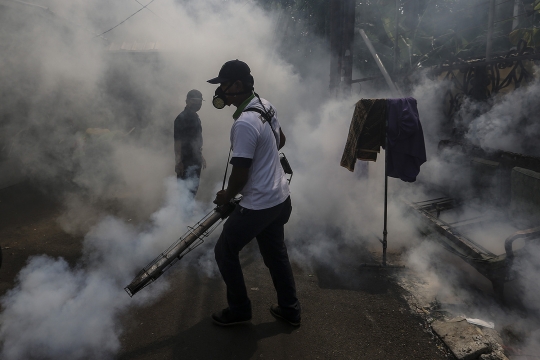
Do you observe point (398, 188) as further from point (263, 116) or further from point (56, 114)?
point (56, 114)

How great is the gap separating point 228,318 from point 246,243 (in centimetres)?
73

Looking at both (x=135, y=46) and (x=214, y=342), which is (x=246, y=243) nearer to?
(x=214, y=342)

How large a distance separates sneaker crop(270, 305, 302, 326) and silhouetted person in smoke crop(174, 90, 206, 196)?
230 cm

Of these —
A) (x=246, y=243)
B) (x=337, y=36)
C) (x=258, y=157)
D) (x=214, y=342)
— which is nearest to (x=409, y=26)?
(x=337, y=36)

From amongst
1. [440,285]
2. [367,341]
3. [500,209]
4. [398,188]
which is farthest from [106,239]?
[500,209]

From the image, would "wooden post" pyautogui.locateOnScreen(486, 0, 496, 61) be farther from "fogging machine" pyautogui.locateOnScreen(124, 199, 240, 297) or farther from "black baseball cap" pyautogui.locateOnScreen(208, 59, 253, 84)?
"fogging machine" pyautogui.locateOnScreen(124, 199, 240, 297)

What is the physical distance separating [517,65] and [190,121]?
4.19 metres

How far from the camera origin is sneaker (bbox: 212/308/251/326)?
2.77m

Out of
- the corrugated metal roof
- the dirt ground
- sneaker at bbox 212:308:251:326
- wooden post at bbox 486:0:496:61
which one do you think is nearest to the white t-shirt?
sneaker at bbox 212:308:251:326

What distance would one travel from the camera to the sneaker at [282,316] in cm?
280

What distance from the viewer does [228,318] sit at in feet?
9.15

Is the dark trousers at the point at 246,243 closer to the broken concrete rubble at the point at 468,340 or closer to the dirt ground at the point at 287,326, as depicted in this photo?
the dirt ground at the point at 287,326

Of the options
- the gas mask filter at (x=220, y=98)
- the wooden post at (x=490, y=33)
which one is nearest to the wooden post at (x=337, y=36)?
the wooden post at (x=490, y=33)

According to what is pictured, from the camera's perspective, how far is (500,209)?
13.1ft
